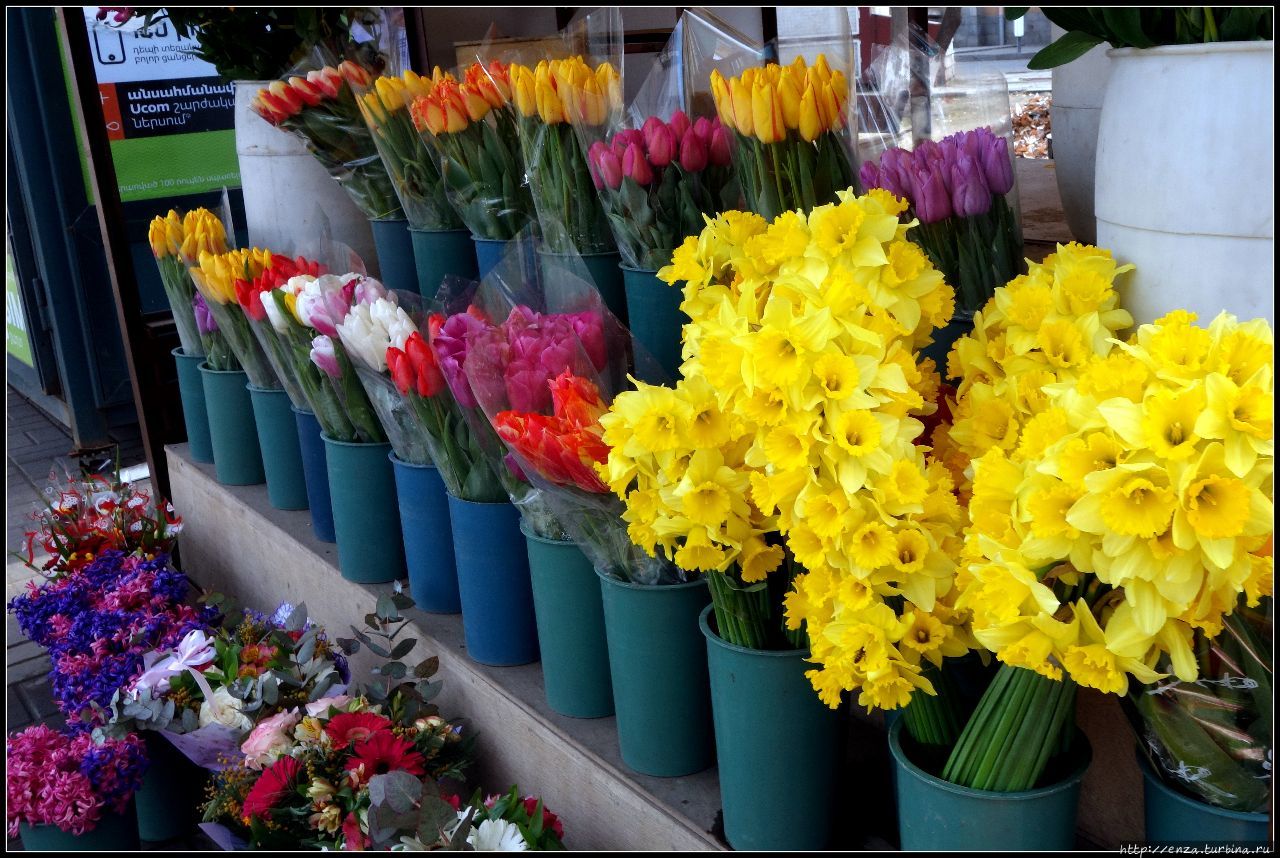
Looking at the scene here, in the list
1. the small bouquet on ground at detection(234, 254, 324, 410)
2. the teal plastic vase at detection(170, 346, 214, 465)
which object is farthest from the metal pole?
the small bouquet on ground at detection(234, 254, 324, 410)

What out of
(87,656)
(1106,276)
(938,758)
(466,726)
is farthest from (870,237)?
(87,656)

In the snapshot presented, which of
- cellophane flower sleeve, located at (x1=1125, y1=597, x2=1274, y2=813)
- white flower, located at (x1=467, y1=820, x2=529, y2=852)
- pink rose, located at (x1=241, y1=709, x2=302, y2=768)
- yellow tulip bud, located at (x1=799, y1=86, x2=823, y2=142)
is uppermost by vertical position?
yellow tulip bud, located at (x1=799, y1=86, x2=823, y2=142)

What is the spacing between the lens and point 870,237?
887mm

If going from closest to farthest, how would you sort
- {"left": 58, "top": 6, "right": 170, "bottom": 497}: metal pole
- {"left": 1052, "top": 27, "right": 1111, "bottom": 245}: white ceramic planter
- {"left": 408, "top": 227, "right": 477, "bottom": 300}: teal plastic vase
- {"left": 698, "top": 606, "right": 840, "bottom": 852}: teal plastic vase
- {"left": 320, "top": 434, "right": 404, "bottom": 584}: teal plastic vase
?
1. {"left": 698, "top": 606, "right": 840, "bottom": 852}: teal plastic vase
2. {"left": 1052, "top": 27, "right": 1111, "bottom": 245}: white ceramic planter
3. {"left": 320, "top": 434, "right": 404, "bottom": 584}: teal plastic vase
4. {"left": 408, "top": 227, "right": 477, "bottom": 300}: teal plastic vase
5. {"left": 58, "top": 6, "right": 170, "bottom": 497}: metal pole

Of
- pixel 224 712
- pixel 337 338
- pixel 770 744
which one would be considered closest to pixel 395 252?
pixel 337 338

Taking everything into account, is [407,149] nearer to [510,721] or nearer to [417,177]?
[417,177]

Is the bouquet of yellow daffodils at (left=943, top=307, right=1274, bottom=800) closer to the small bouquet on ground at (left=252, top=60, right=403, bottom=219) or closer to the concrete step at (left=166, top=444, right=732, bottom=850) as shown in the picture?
the concrete step at (left=166, top=444, right=732, bottom=850)

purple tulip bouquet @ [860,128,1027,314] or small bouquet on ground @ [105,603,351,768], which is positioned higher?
purple tulip bouquet @ [860,128,1027,314]

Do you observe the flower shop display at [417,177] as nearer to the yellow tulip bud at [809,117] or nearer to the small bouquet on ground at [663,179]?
the small bouquet on ground at [663,179]

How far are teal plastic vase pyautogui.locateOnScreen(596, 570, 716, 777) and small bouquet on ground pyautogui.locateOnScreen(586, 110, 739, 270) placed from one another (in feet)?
1.72

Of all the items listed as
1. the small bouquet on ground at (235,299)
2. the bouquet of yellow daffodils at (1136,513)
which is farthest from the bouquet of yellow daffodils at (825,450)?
the small bouquet on ground at (235,299)

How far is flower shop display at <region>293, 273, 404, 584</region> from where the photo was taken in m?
1.67

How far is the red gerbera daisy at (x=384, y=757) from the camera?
1372 mm

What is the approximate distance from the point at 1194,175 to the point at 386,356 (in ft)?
3.30
